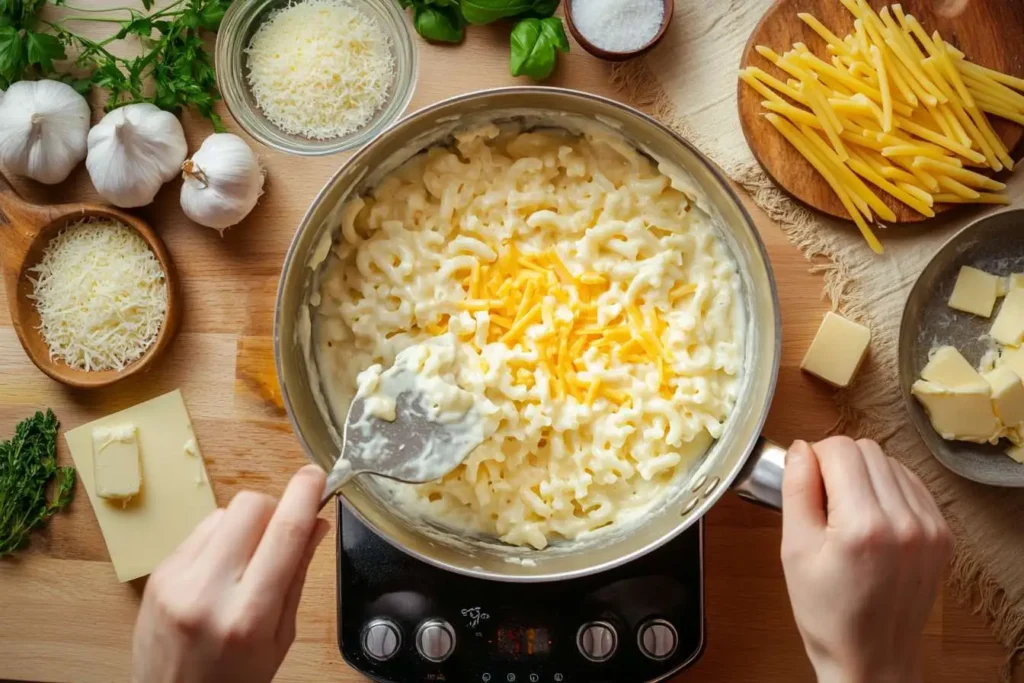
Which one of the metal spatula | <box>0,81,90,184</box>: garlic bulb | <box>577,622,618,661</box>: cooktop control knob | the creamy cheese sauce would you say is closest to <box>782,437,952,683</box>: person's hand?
the creamy cheese sauce

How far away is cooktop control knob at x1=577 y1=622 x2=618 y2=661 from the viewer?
1.59 m

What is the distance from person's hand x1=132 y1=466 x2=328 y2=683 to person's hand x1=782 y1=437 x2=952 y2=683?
74 cm

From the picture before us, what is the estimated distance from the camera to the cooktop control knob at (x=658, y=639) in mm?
1590

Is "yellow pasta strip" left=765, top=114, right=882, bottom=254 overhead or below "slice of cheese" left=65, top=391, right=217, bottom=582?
overhead

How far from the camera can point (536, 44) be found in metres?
1.66

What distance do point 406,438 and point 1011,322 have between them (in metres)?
1.25

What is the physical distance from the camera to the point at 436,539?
1561 millimetres

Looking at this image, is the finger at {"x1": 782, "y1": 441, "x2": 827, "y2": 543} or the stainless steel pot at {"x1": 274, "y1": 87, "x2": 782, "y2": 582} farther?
the stainless steel pot at {"x1": 274, "y1": 87, "x2": 782, "y2": 582}

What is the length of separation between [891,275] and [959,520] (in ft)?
1.74

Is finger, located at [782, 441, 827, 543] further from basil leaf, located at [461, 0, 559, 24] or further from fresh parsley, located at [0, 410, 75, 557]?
fresh parsley, located at [0, 410, 75, 557]

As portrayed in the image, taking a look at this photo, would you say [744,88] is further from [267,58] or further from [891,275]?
[267,58]

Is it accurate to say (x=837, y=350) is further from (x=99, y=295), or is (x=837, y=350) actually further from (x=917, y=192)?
(x=99, y=295)

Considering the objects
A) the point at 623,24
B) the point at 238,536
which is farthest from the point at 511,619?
the point at 623,24

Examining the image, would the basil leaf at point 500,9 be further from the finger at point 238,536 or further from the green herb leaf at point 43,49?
the finger at point 238,536
